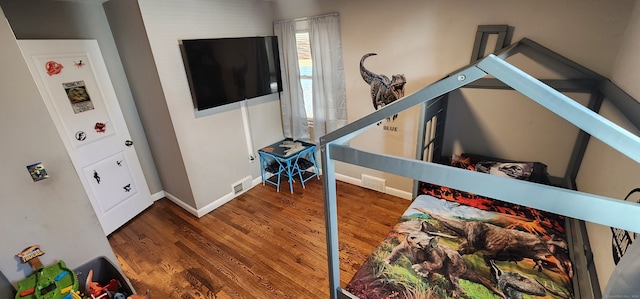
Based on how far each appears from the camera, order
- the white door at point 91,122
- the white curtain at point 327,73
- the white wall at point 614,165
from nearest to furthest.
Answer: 1. the white wall at point 614,165
2. the white door at point 91,122
3. the white curtain at point 327,73

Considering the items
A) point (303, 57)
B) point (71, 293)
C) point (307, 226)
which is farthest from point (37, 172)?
point (303, 57)

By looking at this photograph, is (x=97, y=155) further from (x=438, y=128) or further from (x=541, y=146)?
(x=541, y=146)

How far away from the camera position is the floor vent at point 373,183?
3193 mm

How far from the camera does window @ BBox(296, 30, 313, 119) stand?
3.16 metres

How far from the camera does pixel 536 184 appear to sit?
26.8 inches

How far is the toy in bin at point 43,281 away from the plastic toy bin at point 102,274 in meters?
0.16

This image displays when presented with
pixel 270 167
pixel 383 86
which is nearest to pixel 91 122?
pixel 270 167

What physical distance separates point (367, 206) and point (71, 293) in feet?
8.14

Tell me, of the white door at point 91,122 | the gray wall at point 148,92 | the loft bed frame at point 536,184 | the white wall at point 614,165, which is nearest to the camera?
the loft bed frame at point 536,184

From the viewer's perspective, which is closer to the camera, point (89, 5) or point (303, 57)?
point (89, 5)

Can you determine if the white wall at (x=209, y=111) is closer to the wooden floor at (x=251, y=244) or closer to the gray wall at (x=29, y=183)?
the wooden floor at (x=251, y=244)

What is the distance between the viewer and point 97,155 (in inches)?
103

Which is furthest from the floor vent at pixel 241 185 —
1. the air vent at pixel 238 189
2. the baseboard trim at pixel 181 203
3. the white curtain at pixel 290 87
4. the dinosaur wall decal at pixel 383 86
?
the dinosaur wall decal at pixel 383 86

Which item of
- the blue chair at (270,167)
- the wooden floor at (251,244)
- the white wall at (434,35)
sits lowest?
the wooden floor at (251,244)
